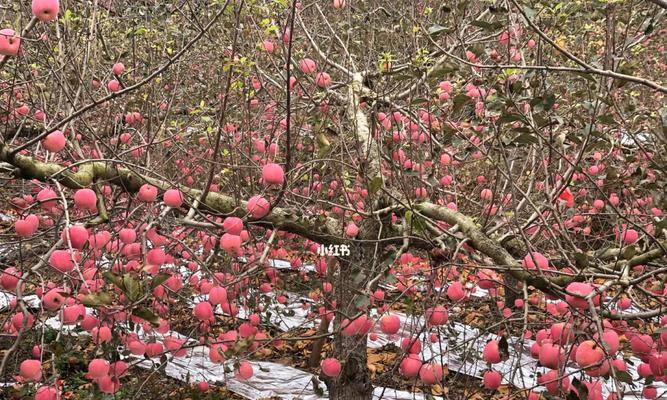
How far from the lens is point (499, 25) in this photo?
2020 mm

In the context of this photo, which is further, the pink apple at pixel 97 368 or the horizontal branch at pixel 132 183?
the horizontal branch at pixel 132 183

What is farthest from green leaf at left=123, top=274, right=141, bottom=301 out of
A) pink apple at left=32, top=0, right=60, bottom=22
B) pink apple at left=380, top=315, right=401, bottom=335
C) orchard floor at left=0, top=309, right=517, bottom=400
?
orchard floor at left=0, top=309, right=517, bottom=400

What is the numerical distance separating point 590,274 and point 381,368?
3663mm

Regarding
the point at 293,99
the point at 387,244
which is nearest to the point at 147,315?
the point at 387,244

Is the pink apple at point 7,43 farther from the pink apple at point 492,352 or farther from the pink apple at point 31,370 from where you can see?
the pink apple at point 492,352

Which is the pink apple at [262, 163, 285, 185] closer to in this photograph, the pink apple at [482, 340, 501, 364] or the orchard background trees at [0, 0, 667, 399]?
the orchard background trees at [0, 0, 667, 399]

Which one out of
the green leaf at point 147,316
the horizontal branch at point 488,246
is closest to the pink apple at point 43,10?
the green leaf at point 147,316

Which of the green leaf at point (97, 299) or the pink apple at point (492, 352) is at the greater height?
the pink apple at point (492, 352)

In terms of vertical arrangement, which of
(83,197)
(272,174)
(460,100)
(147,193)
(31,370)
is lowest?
(31,370)

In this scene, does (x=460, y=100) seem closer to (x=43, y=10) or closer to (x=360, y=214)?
(x=360, y=214)

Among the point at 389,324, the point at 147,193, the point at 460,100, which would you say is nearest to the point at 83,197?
the point at 147,193

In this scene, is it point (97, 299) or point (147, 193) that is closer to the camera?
point (97, 299)

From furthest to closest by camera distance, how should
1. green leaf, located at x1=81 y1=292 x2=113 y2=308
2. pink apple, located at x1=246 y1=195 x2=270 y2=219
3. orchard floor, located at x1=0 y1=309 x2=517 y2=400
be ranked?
orchard floor, located at x1=0 y1=309 x2=517 y2=400, pink apple, located at x1=246 y1=195 x2=270 y2=219, green leaf, located at x1=81 y1=292 x2=113 y2=308

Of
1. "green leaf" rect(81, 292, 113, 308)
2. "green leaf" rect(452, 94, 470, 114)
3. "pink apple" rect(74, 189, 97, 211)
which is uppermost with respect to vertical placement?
"green leaf" rect(452, 94, 470, 114)
